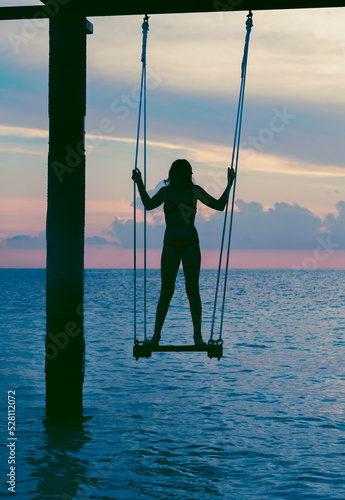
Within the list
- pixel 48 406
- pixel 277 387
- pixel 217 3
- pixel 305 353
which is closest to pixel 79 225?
pixel 48 406

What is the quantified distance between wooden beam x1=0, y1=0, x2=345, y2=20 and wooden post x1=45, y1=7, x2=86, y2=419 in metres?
0.16

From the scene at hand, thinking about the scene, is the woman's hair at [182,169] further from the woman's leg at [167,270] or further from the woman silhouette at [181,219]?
the woman's leg at [167,270]

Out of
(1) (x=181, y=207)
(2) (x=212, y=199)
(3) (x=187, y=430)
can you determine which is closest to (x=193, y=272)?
(1) (x=181, y=207)

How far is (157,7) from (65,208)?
2.59 metres

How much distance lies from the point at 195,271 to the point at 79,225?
5.48 feet

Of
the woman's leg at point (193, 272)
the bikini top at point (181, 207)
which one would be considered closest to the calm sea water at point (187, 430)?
the woman's leg at point (193, 272)

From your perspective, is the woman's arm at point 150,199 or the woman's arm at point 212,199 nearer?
the woman's arm at point 212,199

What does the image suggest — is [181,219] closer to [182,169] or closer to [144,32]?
[182,169]

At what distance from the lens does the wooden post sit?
301 inches

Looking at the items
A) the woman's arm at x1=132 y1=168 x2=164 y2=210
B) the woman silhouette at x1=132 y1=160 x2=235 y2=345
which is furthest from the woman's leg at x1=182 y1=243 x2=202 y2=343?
the woman's arm at x1=132 y1=168 x2=164 y2=210

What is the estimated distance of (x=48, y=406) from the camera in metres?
7.83

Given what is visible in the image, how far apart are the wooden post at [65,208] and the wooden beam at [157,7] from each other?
16 cm

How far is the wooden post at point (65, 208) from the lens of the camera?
765cm

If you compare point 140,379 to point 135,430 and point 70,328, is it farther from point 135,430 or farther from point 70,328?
point 70,328
